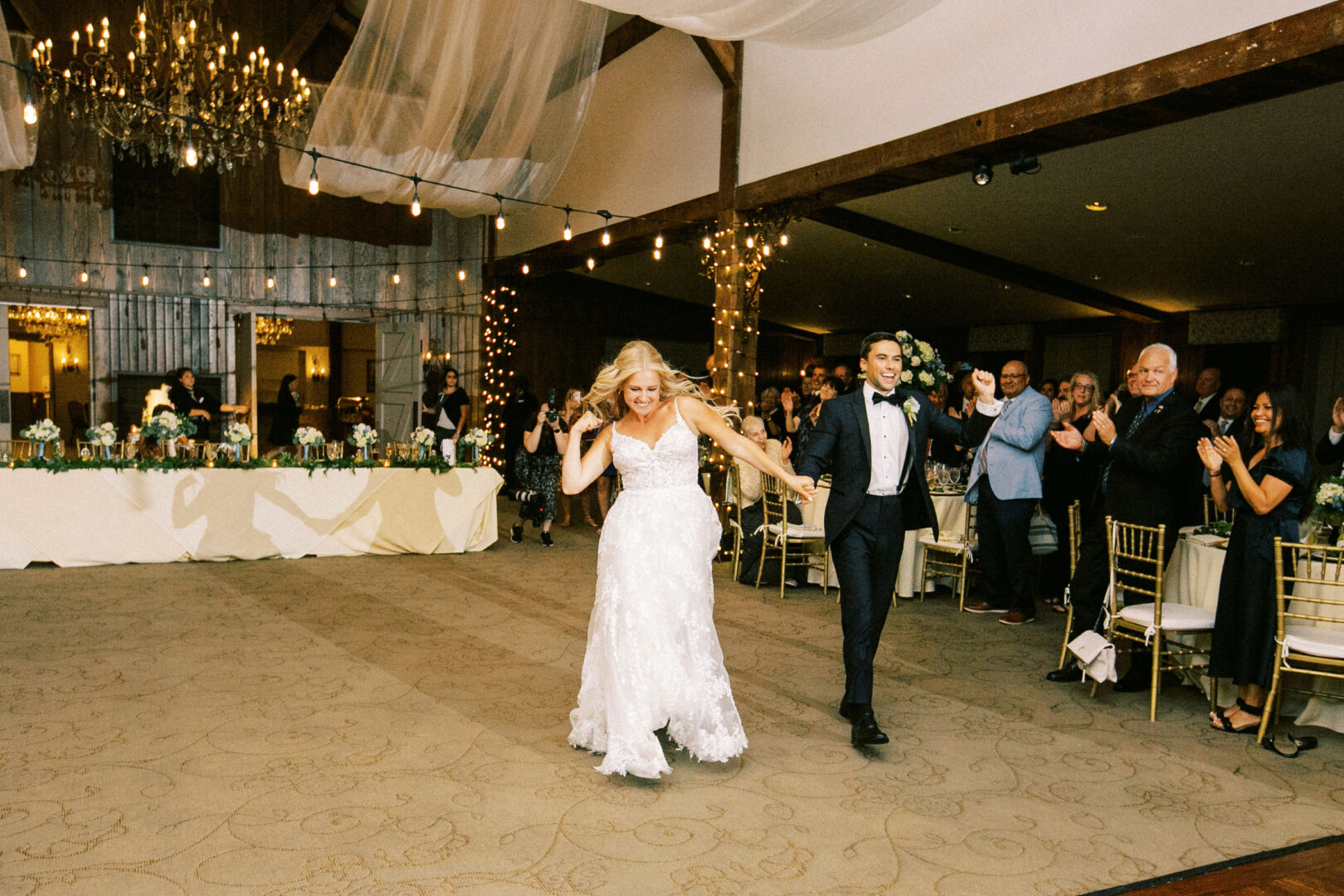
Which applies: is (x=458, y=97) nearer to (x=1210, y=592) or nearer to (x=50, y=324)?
(x=1210, y=592)

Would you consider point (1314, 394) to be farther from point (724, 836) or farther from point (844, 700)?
point (724, 836)

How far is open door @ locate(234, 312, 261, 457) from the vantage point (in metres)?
12.0

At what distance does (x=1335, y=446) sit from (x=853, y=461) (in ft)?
17.5

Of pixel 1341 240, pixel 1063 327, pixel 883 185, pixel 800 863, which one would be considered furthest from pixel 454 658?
pixel 1063 327

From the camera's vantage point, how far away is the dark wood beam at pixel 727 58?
806 centimetres

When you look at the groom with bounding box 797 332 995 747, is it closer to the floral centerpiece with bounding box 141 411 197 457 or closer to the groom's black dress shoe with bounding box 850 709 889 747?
the groom's black dress shoe with bounding box 850 709 889 747

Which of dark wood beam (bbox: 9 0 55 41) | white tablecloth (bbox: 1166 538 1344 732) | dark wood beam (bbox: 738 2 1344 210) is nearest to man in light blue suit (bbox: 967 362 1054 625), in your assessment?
white tablecloth (bbox: 1166 538 1344 732)

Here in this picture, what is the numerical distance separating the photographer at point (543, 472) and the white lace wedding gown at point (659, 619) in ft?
16.4

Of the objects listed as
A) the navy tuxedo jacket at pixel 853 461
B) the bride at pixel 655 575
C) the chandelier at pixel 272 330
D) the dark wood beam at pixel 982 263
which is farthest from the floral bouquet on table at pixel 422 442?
the chandelier at pixel 272 330

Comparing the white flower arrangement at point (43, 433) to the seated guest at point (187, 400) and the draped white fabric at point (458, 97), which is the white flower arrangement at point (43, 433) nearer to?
the seated guest at point (187, 400)

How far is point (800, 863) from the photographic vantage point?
2.72 meters

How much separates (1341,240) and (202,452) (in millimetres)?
10399

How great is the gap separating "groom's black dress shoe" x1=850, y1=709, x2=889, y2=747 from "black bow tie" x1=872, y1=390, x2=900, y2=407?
1.28 m

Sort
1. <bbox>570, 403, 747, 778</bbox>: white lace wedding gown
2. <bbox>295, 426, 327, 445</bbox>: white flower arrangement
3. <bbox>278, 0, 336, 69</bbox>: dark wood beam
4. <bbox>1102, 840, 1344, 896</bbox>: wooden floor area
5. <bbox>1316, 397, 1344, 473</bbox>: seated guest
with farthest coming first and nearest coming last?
<bbox>278, 0, 336, 69</bbox>: dark wood beam → <bbox>295, 426, 327, 445</bbox>: white flower arrangement → <bbox>1316, 397, 1344, 473</bbox>: seated guest → <bbox>570, 403, 747, 778</bbox>: white lace wedding gown → <bbox>1102, 840, 1344, 896</bbox>: wooden floor area
